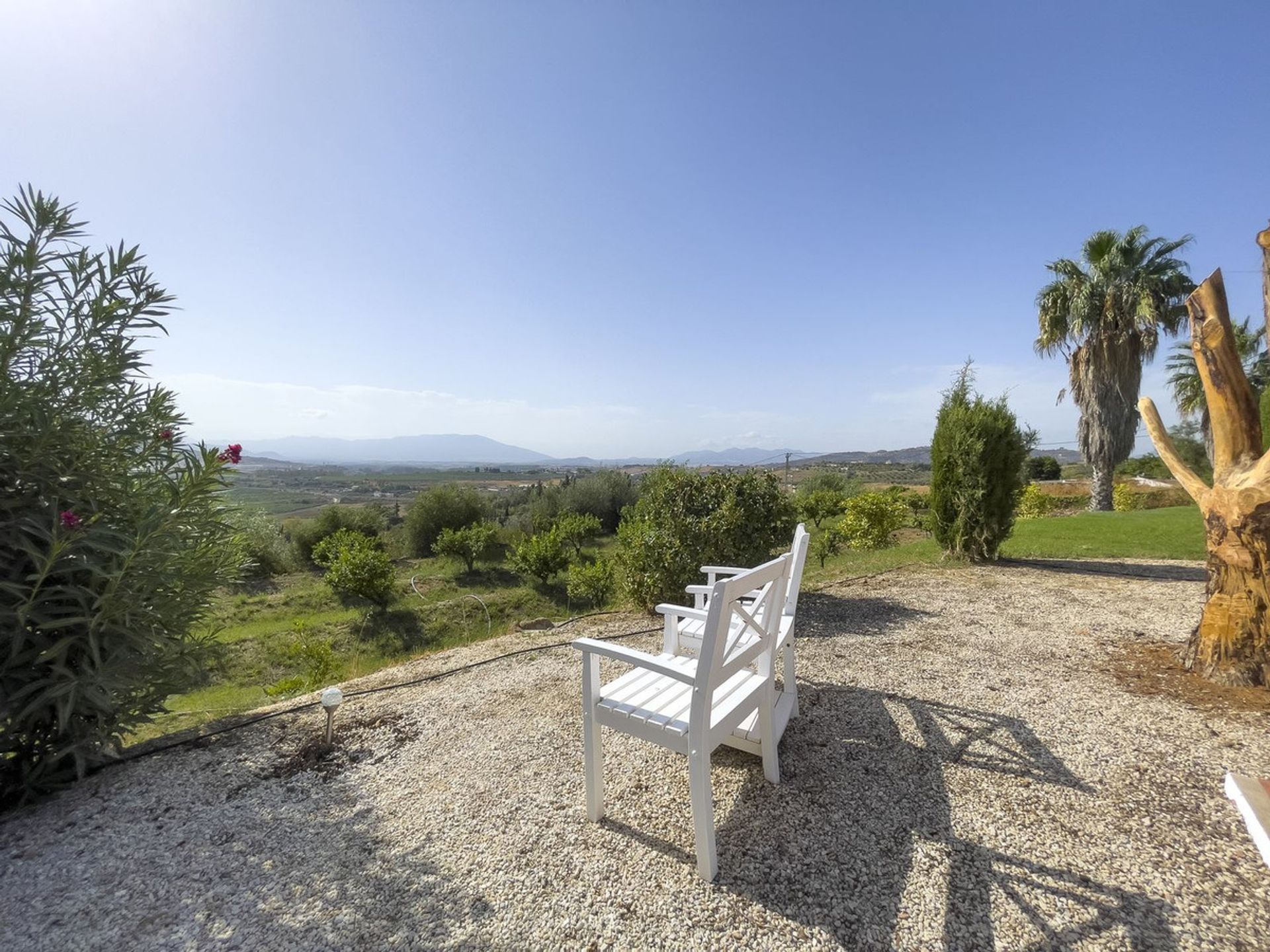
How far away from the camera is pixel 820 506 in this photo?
1587 centimetres

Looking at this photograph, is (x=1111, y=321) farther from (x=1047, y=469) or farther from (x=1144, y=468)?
(x=1047, y=469)

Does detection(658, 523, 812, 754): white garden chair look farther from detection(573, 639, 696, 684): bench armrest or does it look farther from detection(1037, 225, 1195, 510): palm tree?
detection(1037, 225, 1195, 510): palm tree

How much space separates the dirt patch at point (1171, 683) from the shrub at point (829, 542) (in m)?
7.20

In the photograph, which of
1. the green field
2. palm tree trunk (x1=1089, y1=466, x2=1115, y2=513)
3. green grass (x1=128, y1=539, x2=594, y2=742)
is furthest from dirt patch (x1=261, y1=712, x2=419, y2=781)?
palm tree trunk (x1=1089, y1=466, x2=1115, y2=513)

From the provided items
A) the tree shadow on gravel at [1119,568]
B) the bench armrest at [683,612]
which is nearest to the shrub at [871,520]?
the tree shadow on gravel at [1119,568]

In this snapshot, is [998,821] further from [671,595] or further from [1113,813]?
[671,595]

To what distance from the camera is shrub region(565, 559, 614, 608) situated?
1159 cm

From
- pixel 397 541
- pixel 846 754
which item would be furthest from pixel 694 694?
pixel 397 541

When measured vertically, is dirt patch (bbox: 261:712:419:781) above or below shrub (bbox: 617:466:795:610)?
below

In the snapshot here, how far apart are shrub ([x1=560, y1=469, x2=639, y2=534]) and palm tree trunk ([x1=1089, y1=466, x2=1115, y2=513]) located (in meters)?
21.5

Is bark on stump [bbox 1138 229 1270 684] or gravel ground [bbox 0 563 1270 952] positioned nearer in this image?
gravel ground [bbox 0 563 1270 952]

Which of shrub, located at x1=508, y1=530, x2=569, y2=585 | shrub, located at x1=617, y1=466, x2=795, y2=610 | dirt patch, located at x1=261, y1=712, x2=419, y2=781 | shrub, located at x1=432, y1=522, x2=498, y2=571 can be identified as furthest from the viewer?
shrub, located at x1=432, y1=522, x2=498, y2=571

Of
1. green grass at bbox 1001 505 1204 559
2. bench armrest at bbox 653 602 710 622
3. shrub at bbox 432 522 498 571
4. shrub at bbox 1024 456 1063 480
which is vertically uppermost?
shrub at bbox 1024 456 1063 480

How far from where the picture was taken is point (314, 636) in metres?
13.2
